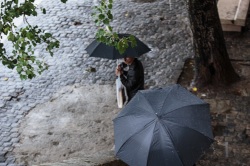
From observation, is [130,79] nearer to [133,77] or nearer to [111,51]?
[133,77]

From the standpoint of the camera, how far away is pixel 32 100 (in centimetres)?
955

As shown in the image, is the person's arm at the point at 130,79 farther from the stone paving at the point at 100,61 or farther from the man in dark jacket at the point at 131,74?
the stone paving at the point at 100,61

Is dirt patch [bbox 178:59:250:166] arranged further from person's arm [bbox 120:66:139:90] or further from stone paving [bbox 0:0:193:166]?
person's arm [bbox 120:66:139:90]

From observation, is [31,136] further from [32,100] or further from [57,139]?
[32,100]

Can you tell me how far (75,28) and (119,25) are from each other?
3.89 feet

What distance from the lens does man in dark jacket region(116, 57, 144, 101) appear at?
25.0 ft

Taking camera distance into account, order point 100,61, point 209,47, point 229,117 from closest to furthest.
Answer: point 229,117 < point 209,47 < point 100,61

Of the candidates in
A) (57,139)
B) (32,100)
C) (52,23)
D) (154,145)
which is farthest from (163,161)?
(52,23)

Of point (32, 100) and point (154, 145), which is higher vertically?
point (154, 145)

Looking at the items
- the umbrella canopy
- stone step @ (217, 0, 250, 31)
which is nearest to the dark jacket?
the umbrella canopy

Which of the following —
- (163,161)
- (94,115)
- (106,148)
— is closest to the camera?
(163,161)

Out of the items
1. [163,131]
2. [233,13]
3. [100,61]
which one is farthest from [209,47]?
[163,131]

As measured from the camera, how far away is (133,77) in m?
7.66

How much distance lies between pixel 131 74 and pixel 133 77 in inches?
2.4
